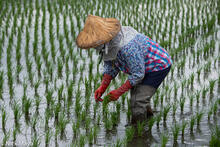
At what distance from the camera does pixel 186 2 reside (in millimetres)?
9086

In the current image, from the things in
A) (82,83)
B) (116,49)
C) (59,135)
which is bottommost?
(59,135)

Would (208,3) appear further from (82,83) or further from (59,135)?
(59,135)

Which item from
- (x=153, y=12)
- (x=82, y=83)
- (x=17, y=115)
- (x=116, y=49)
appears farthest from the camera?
(x=153, y=12)

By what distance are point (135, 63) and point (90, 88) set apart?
4.43 feet

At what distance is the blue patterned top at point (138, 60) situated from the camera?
117 inches

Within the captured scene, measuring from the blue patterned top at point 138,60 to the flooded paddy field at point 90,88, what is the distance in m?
0.41

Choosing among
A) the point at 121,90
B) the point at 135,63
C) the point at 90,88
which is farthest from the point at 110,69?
the point at 90,88

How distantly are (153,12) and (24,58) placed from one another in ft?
10.7

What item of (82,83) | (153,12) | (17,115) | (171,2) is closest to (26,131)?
(17,115)

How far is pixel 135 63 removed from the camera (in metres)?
2.97

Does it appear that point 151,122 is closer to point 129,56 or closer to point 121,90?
point 121,90

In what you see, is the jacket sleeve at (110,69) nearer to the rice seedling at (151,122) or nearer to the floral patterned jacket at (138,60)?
the floral patterned jacket at (138,60)

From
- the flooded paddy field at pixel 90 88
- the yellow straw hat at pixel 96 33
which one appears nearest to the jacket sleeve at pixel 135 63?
the yellow straw hat at pixel 96 33

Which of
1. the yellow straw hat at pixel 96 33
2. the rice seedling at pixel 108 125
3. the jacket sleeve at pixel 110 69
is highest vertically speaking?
the yellow straw hat at pixel 96 33
